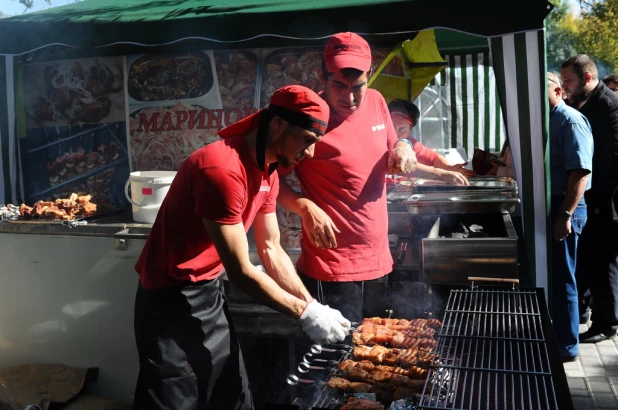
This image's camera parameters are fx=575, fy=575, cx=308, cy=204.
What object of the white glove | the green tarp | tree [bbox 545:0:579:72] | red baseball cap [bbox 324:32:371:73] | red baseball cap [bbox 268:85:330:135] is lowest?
the white glove

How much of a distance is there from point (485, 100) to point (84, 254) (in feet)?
25.6

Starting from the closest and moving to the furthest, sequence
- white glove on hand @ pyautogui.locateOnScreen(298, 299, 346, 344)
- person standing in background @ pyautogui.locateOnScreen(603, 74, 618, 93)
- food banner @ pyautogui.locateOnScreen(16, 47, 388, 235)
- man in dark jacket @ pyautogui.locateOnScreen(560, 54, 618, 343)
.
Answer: white glove on hand @ pyautogui.locateOnScreen(298, 299, 346, 344), man in dark jacket @ pyautogui.locateOnScreen(560, 54, 618, 343), food banner @ pyautogui.locateOnScreen(16, 47, 388, 235), person standing in background @ pyautogui.locateOnScreen(603, 74, 618, 93)

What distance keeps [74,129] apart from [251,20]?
244 cm

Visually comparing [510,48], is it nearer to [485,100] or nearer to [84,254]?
[84,254]

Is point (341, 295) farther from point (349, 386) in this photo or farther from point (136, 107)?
point (136, 107)

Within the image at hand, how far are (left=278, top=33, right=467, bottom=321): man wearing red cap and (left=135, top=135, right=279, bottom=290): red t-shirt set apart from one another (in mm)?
619

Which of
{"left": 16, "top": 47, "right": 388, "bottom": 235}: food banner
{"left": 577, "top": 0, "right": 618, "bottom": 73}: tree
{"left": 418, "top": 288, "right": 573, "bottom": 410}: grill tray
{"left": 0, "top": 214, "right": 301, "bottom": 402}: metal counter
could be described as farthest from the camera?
{"left": 577, "top": 0, "right": 618, "bottom": 73}: tree

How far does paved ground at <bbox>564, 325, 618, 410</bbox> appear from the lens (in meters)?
4.27

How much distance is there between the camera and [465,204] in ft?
13.2

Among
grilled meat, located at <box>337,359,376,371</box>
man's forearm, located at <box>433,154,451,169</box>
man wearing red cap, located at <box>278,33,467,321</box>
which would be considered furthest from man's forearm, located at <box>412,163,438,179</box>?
grilled meat, located at <box>337,359,376,371</box>

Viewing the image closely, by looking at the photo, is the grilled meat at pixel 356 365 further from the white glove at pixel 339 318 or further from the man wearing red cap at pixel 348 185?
the man wearing red cap at pixel 348 185

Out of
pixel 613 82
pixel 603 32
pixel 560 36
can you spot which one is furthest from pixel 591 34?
pixel 613 82

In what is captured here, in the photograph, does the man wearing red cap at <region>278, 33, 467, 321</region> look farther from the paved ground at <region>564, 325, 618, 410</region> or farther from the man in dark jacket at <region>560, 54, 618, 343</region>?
the man in dark jacket at <region>560, 54, 618, 343</region>

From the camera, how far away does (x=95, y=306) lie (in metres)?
4.05
